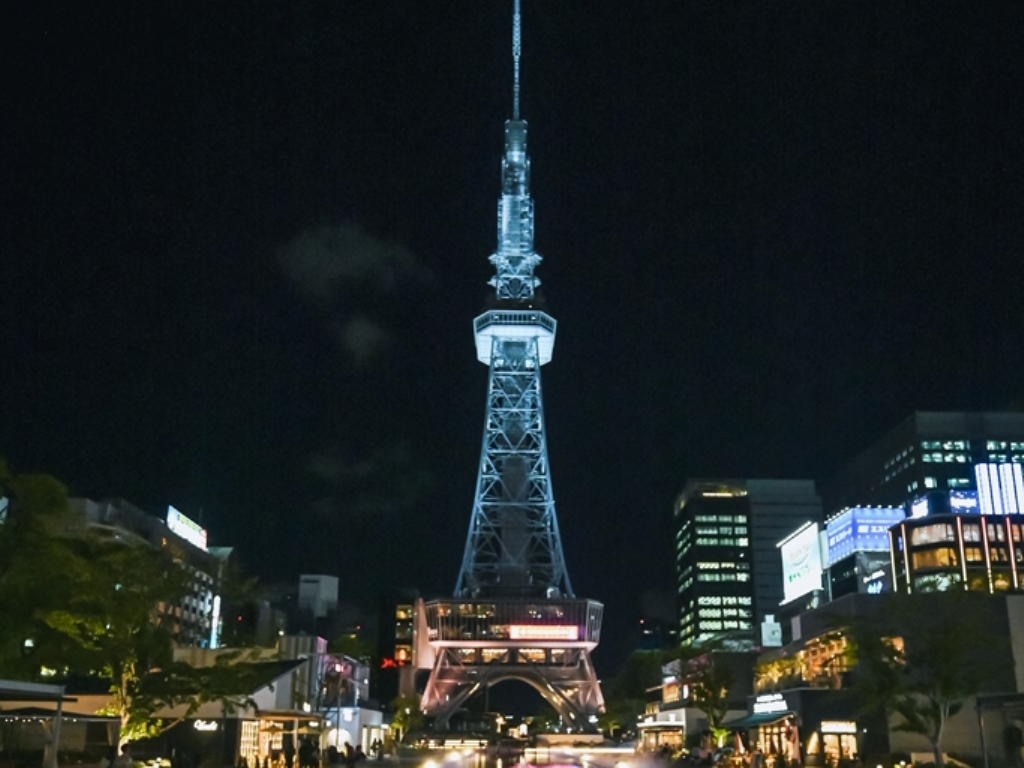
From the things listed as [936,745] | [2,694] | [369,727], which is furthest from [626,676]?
[2,694]

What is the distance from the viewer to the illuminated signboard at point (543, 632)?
5153 inches

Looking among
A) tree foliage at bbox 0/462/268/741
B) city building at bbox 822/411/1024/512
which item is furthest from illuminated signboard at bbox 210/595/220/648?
city building at bbox 822/411/1024/512

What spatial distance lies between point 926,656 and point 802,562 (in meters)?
90.8

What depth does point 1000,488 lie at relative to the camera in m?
114

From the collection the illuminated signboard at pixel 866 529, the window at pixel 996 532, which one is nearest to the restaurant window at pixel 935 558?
the window at pixel 996 532

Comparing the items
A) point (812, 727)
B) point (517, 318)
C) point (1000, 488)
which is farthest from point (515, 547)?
point (812, 727)

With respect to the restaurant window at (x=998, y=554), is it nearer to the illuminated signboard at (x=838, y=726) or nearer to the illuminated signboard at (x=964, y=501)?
→ the illuminated signboard at (x=964, y=501)

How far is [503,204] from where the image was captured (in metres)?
148

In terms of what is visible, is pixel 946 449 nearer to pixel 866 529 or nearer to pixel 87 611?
pixel 866 529

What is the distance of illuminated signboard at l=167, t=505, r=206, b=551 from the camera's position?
394 feet

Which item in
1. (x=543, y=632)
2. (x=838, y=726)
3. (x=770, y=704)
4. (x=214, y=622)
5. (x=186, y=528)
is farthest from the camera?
(x=543, y=632)

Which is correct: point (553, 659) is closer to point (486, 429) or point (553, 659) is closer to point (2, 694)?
point (486, 429)

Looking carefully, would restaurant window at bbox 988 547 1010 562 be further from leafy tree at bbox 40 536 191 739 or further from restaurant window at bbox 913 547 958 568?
leafy tree at bbox 40 536 191 739

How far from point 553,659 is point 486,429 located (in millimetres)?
31212
